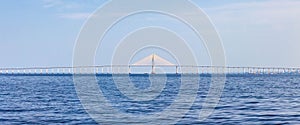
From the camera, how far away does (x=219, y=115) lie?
162ft

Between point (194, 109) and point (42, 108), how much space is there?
654 inches

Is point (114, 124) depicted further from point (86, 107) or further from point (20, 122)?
point (86, 107)

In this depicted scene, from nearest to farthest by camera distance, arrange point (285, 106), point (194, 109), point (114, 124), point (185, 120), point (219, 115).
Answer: point (114, 124) < point (185, 120) < point (219, 115) < point (194, 109) < point (285, 106)

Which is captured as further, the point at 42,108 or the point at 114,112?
the point at 42,108

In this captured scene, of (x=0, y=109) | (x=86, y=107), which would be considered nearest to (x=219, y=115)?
(x=86, y=107)

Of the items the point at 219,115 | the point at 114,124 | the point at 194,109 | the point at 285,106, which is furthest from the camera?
the point at 285,106

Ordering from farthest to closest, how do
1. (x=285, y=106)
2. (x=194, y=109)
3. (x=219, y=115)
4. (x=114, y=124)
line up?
(x=285, y=106) < (x=194, y=109) < (x=219, y=115) < (x=114, y=124)

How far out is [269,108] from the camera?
2249 inches

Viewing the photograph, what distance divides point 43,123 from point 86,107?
1440cm

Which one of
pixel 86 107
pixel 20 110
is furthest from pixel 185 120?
pixel 20 110

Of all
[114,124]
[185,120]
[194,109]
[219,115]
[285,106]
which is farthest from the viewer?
[285,106]

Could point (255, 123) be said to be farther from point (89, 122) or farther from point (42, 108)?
point (42, 108)

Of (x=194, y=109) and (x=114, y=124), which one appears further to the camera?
(x=194, y=109)

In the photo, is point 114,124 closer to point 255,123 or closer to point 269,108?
point 255,123
